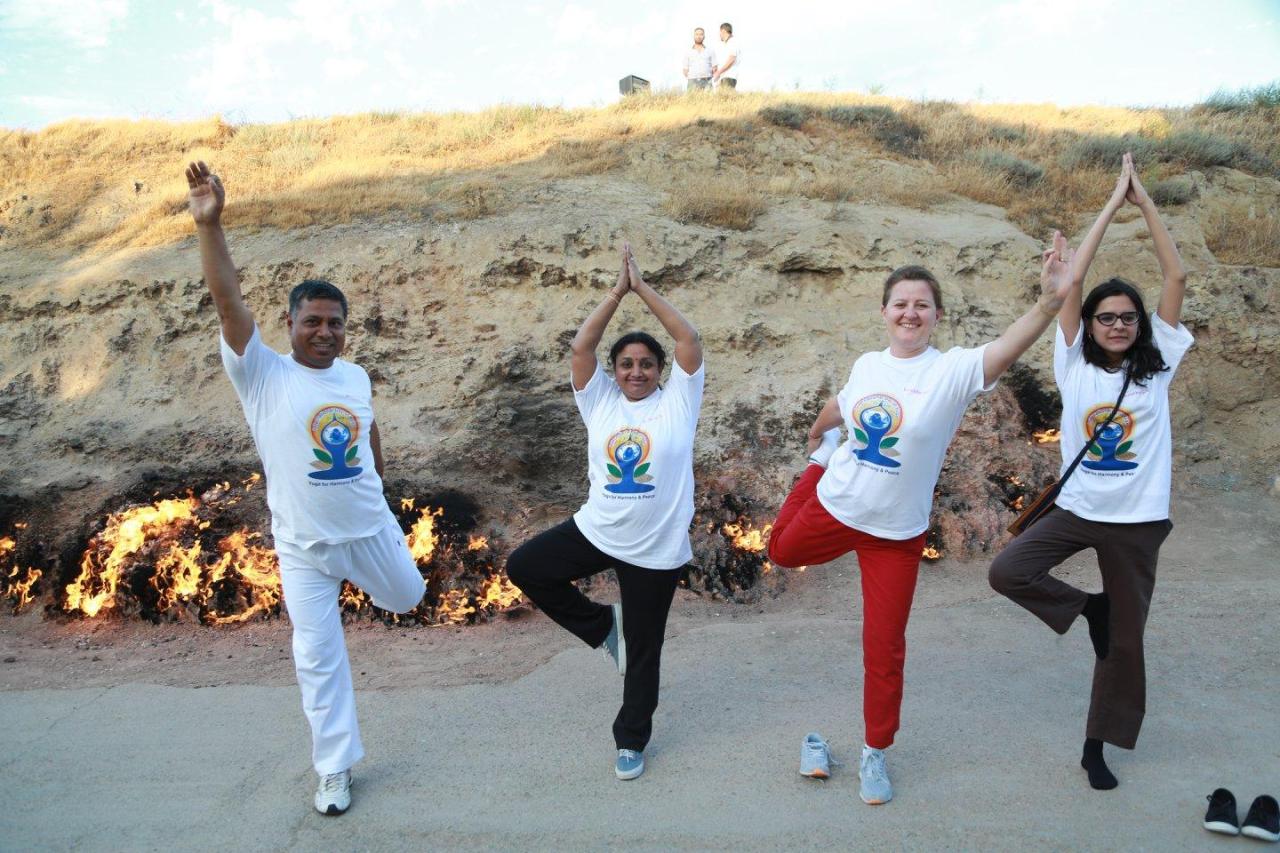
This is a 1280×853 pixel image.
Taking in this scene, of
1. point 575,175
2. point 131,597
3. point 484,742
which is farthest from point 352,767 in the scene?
point 575,175

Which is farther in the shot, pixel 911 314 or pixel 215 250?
pixel 911 314

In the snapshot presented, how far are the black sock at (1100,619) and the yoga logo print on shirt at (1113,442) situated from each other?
0.58 m

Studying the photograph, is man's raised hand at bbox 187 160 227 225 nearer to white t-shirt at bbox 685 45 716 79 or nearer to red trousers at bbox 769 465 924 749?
red trousers at bbox 769 465 924 749

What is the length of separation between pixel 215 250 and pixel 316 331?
1.81ft

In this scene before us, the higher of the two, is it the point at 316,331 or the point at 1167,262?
→ the point at 1167,262

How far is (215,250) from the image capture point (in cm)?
349

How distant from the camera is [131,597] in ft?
21.2

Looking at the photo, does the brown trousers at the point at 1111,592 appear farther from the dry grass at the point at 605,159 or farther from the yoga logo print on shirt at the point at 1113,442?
the dry grass at the point at 605,159

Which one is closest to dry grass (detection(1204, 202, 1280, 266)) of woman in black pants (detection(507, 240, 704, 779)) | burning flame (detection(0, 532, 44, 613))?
woman in black pants (detection(507, 240, 704, 779))

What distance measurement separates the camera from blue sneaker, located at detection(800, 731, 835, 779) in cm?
375

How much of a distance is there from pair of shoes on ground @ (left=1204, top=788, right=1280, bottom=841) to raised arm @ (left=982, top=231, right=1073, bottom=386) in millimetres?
1840

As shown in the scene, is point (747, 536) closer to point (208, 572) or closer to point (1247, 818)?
point (1247, 818)

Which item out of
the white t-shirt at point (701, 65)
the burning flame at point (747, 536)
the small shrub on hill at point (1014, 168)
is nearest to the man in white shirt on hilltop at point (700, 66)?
the white t-shirt at point (701, 65)

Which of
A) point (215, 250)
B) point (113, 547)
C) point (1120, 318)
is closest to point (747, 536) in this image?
point (1120, 318)
